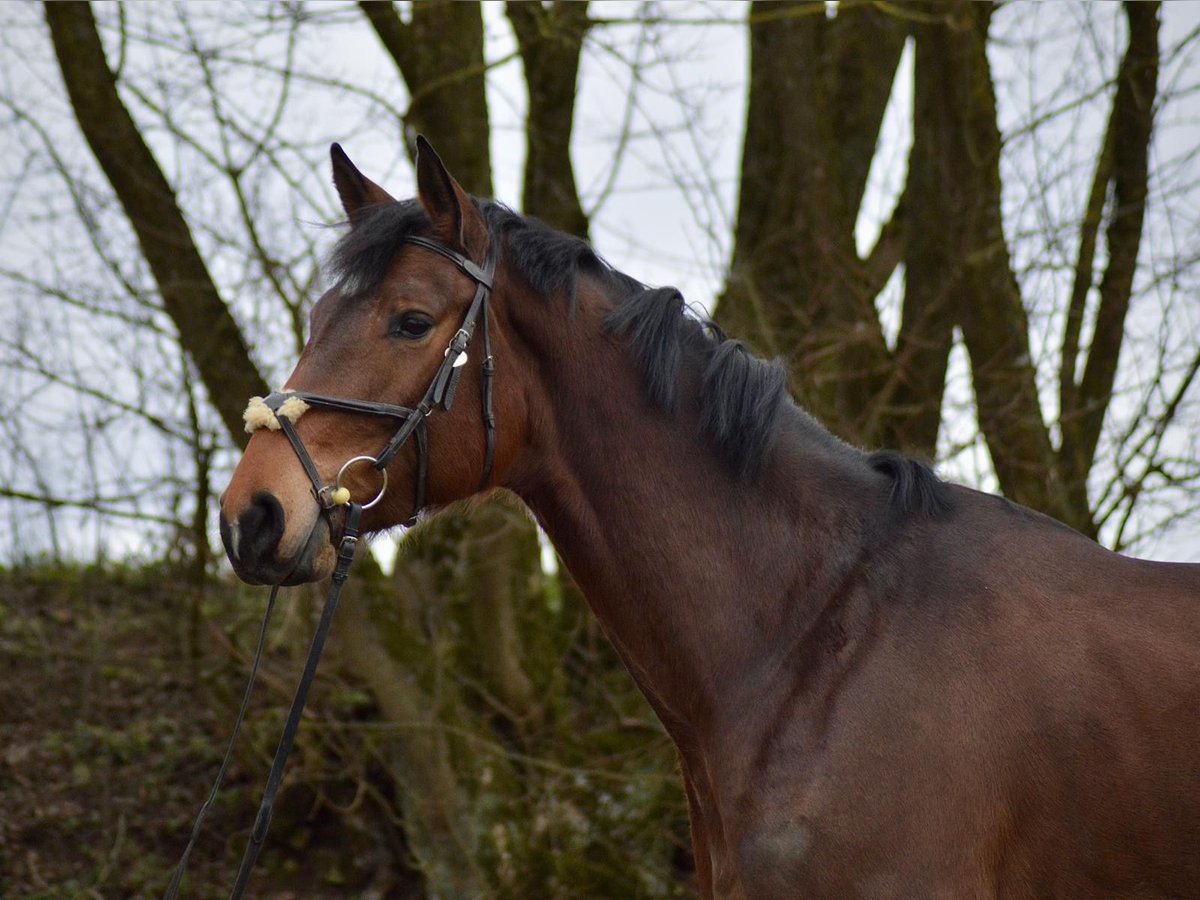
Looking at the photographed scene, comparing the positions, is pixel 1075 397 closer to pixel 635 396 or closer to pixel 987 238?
pixel 987 238

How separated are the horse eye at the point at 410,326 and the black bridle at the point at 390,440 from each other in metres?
0.08

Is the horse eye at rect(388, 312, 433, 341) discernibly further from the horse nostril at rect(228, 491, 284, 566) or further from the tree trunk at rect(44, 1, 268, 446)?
the tree trunk at rect(44, 1, 268, 446)

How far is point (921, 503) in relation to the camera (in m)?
3.11

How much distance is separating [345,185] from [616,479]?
1.15 metres

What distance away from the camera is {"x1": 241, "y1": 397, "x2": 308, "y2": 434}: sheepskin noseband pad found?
2863 mm

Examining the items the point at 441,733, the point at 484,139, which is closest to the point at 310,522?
the point at 441,733

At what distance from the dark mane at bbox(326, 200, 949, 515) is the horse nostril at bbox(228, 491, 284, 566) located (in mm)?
615

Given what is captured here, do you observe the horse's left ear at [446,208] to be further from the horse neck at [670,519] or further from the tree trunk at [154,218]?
the tree trunk at [154,218]

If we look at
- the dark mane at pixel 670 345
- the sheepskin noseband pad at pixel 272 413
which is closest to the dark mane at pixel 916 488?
the dark mane at pixel 670 345

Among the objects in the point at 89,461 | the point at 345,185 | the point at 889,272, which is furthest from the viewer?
the point at 889,272

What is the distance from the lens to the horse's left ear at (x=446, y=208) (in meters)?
3.10

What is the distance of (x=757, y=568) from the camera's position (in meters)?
3.07

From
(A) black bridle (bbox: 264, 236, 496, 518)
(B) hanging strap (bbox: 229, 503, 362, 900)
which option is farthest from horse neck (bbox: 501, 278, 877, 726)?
(B) hanging strap (bbox: 229, 503, 362, 900)

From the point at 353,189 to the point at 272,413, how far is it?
0.84 metres
